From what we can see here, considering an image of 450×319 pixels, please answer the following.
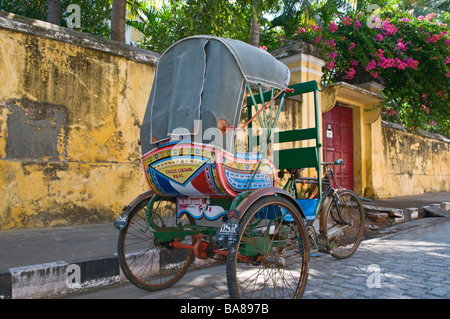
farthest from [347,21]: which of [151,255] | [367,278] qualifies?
[151,255]

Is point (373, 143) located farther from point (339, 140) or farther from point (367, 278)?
point (367, 278)

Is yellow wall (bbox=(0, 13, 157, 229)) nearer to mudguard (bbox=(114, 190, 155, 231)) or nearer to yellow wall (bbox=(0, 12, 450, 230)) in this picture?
yellow wall (bbox=(0, 12, 450, 230))

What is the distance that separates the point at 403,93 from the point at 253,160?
29.4 feet

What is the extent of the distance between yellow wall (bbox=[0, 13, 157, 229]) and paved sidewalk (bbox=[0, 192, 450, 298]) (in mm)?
553

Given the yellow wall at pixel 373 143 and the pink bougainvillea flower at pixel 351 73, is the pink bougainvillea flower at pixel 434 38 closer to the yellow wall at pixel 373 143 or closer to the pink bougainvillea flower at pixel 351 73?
the yellow wall at pixel 373 143

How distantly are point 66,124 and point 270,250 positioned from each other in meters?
3.55

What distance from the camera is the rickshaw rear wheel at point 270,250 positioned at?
251 cm

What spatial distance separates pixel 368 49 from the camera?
912 centimetres

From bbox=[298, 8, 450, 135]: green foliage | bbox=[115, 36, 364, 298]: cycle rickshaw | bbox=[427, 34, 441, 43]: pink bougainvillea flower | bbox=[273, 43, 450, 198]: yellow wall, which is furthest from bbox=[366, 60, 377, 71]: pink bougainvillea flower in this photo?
bbox=[115, 36, 364, 298]: cycle rickshaw

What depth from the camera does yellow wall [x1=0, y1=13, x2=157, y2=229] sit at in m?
4.46

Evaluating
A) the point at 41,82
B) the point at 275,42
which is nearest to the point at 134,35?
the point at 275,42

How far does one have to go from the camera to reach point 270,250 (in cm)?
267
